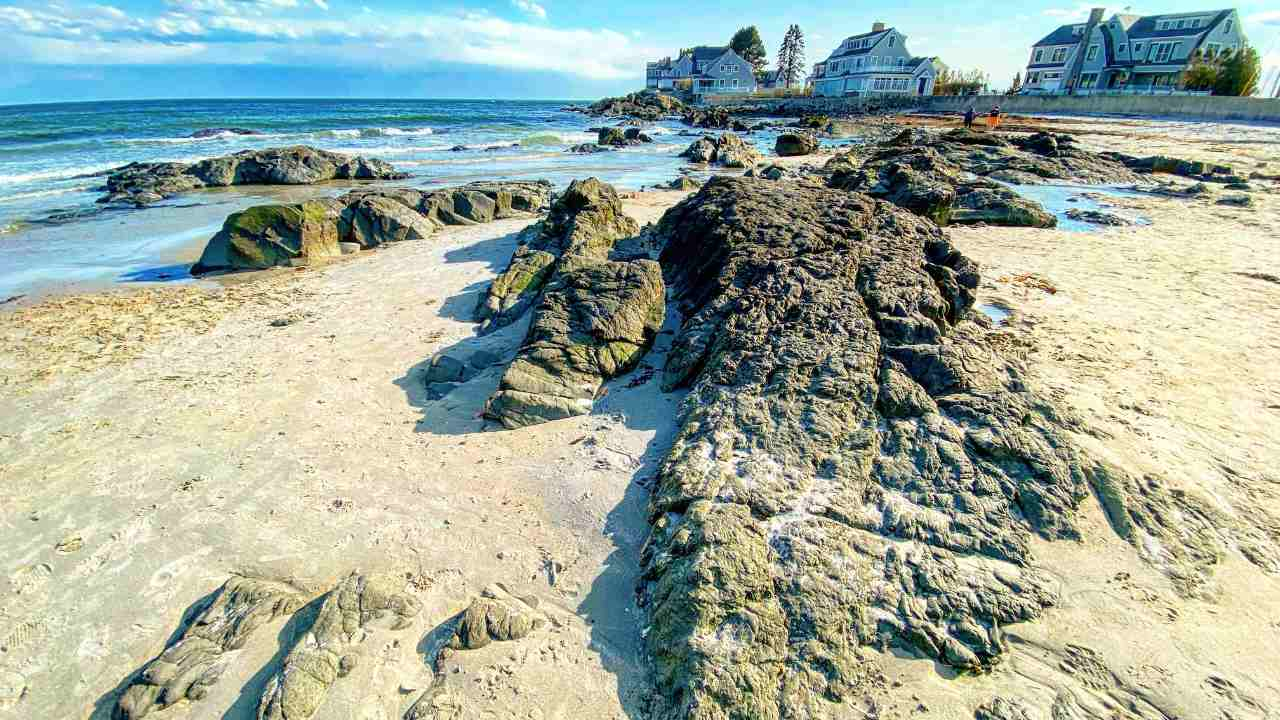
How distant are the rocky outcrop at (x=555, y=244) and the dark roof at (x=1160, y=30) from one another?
246 ft

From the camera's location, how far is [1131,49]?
57250 millimetres

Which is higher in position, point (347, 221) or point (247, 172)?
point (247, 172)

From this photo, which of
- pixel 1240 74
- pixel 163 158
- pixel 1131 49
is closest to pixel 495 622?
pixel 163 158

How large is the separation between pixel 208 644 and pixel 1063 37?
88.4 meters

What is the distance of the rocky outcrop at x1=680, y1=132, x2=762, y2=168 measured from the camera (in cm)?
2828

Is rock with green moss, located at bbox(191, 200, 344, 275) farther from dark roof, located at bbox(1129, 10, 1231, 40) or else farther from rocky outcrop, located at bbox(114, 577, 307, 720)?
dark roof, located at bbox(1129, 10, 1231, 40)

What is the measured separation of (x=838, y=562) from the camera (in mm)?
3951

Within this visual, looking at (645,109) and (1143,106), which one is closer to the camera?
(1143,106)

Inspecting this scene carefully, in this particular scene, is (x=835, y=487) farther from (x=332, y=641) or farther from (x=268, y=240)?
(x=268, y=240)

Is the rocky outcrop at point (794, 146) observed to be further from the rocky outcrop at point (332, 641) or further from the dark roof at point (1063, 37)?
the dark roof at point (1063, 37)

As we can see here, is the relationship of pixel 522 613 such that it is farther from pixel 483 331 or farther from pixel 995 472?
pixel 483 331

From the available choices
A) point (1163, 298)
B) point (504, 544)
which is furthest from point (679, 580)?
point (1163, 298)

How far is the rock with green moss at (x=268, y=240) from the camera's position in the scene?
1234 cm

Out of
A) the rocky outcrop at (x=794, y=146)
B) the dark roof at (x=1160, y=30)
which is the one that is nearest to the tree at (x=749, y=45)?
the dark roof at (x=1160, y=30)
